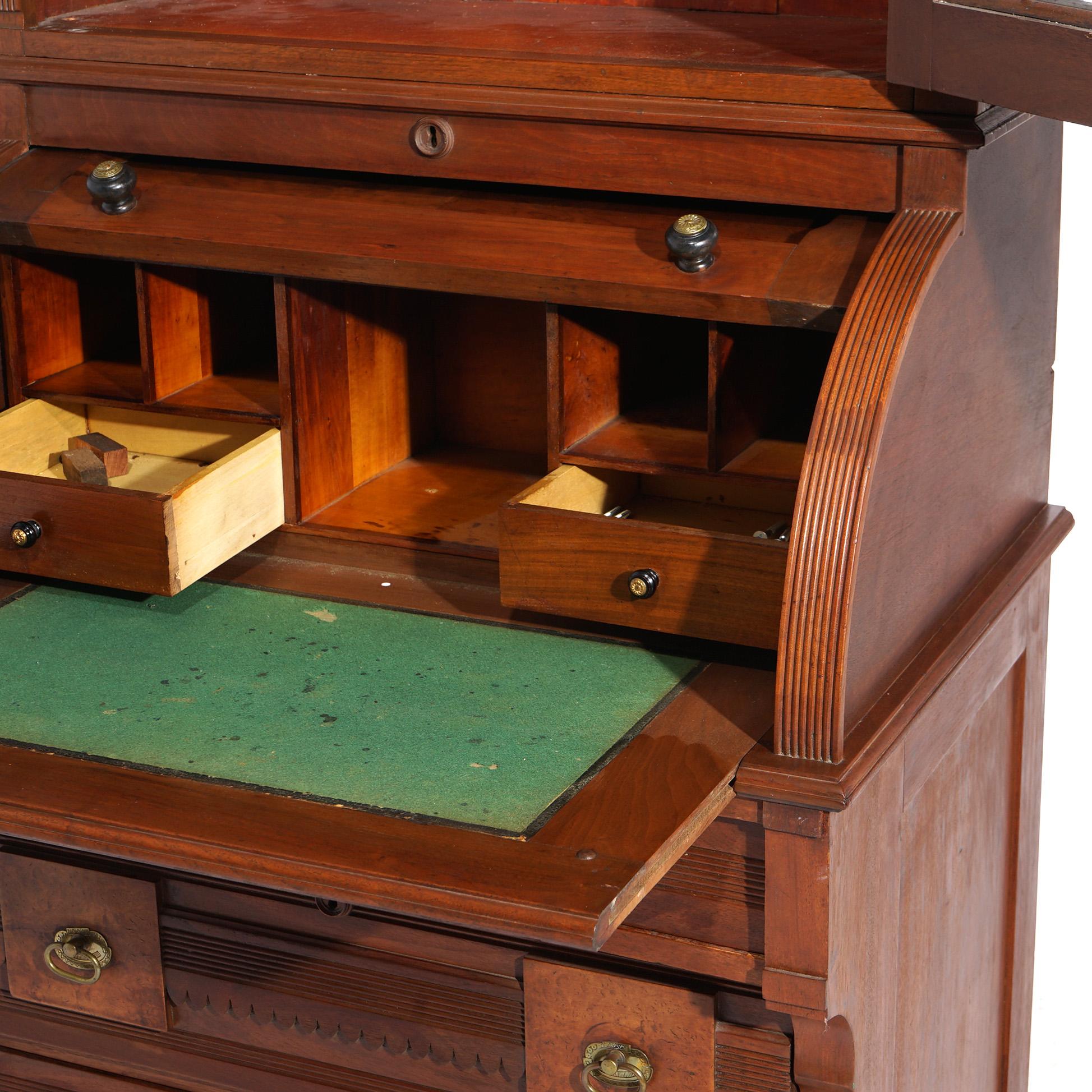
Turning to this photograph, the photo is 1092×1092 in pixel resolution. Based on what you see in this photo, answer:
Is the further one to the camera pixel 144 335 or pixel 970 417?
pixel 144 335

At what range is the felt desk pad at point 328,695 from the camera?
5.40ft

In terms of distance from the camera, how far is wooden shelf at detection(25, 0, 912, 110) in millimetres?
1813

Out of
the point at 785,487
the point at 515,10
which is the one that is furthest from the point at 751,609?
the point at 515,10

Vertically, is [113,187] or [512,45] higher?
[512,45]

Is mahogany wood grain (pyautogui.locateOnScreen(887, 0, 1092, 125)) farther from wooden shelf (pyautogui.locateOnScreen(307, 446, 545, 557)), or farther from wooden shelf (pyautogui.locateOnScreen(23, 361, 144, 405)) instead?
wooden shelf (pyautogui.locateOnScreen(23, 361, 144, 405))

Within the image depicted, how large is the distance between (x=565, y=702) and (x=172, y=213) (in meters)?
0.76

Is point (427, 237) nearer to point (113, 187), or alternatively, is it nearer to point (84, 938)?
point (113, 187)

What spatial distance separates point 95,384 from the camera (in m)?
2.29

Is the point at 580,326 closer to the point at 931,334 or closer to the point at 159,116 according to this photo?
the point at 931,334

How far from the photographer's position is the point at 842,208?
1782mm

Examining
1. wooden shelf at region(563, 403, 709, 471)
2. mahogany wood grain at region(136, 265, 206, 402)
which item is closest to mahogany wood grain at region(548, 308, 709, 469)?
wooden shelf at region(563, 403, 709, 471)

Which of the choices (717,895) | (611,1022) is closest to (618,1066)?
(611,1022)

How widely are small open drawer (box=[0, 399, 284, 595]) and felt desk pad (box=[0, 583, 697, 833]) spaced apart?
57 millimetres

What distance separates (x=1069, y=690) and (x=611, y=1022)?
128 cm
